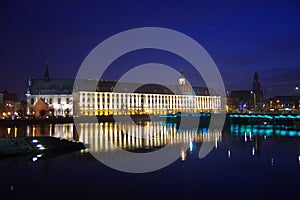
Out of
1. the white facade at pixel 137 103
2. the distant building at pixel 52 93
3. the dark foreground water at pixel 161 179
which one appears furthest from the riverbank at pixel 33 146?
the distant building at pixel 52 93

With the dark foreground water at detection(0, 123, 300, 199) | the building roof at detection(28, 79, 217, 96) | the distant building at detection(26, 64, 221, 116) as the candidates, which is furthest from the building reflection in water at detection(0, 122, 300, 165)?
the building roof at detection(28, 79, 217, 96)

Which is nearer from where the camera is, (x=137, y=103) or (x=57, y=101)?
(x=57, y=101)

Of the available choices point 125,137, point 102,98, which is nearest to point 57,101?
point 102,98

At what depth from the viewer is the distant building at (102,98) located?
104312 mm

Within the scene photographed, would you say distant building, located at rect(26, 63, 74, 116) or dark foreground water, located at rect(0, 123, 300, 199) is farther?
distant building, located at rect(26, 63, 74, 116)

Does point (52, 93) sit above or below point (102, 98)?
above

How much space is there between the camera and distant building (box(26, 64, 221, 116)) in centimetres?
10431

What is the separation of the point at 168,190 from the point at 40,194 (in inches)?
208

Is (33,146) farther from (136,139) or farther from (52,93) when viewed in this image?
(52,93)

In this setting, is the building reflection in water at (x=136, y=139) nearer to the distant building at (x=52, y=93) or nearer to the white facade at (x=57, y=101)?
the distant building at (x=52, y=93)

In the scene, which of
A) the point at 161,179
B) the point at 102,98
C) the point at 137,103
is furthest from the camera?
the point at 137,103

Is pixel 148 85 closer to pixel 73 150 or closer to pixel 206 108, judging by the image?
pixel 206 108

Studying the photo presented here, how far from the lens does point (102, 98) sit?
359 feet

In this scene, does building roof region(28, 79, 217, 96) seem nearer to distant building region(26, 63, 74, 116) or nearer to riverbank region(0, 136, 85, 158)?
distant building region(26, 63, 74, 116)
